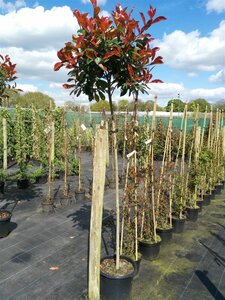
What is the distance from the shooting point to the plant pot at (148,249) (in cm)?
345

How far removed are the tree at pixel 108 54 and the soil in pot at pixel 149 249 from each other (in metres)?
2.02

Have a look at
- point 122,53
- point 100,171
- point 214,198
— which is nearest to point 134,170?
point 100,171

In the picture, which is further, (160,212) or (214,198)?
(214,198)

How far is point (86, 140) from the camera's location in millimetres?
13742

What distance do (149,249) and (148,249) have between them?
0.5 inches

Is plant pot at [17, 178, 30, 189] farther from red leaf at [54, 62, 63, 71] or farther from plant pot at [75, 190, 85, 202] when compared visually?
red leaf at [54, 62, 63, 71]

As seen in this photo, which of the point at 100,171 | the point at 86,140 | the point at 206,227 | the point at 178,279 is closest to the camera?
the point at 100,171

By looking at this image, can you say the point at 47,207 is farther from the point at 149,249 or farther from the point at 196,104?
the point at 196,104

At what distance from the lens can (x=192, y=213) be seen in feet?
15.9

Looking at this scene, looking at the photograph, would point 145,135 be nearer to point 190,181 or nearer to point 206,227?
point 190,181

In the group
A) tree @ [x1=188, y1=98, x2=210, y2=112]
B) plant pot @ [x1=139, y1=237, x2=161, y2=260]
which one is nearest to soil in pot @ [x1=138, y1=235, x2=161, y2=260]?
plant pot @ [x1=139, y1=237, x2=161, y2=260]

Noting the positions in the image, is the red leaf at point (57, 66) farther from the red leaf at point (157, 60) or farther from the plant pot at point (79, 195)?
the plant pot at point (79, 195)

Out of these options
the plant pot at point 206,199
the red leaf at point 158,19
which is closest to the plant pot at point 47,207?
the plant pot at point 206,199

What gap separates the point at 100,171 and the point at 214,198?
15.6ft
